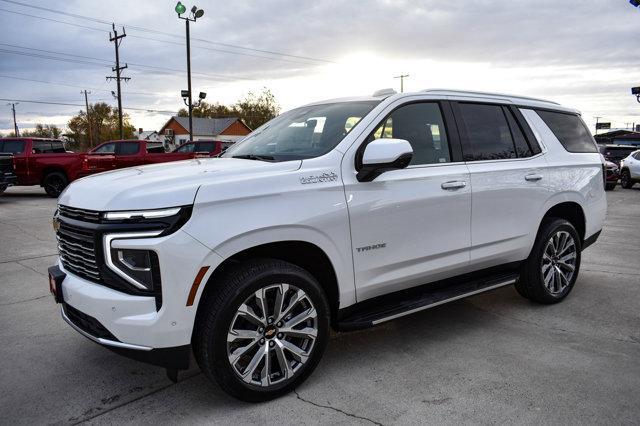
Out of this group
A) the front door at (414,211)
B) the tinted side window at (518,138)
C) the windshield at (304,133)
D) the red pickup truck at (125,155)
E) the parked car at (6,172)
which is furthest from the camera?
the red pickup truck at (125,155)

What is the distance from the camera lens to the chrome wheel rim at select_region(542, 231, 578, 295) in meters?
4.76

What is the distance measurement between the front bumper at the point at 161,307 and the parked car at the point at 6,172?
14.1 m

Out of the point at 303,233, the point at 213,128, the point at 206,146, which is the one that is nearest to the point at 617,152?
the point at 206,146

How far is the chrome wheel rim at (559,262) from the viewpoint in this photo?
476cm

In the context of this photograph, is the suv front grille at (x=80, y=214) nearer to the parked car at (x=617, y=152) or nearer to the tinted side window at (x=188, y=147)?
the tinted side window at (x=188, y=147)

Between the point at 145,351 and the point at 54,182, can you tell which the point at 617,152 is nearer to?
the point at 54,182

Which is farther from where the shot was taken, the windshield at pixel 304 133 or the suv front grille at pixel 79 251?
the windshield at pixel 304 133

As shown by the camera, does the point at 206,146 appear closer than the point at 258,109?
Yes

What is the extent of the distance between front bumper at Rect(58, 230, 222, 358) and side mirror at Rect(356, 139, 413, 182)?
3.71 feet

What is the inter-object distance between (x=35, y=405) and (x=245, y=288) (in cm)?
150

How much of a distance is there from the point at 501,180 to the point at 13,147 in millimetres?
16218

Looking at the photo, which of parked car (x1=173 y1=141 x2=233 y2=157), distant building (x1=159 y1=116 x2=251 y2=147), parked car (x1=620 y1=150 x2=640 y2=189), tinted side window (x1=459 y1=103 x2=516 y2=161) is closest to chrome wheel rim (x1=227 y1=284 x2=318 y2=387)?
tinted side window (x1=459 y1=103 x2=516 y2=161)

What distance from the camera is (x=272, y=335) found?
10.0ft

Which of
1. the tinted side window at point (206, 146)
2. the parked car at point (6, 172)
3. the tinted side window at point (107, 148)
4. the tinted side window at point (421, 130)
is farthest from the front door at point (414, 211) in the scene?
the tinted side window at point (107, 148)
